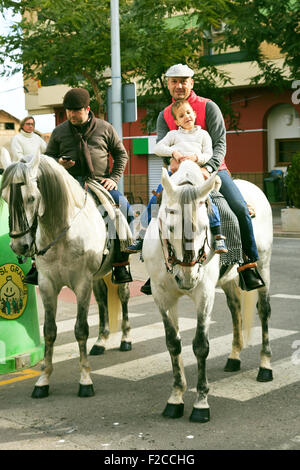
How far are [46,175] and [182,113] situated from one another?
1.25m

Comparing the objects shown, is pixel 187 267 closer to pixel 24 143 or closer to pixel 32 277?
pixel 32 277

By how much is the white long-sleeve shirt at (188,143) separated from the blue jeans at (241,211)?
0.57m

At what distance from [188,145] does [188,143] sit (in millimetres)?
21

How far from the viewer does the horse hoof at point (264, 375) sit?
595cm

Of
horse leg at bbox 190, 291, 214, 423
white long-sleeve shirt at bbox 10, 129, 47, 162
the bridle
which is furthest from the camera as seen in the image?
A: white long-sleeve shirt at bbox 10, 129, 47, 162

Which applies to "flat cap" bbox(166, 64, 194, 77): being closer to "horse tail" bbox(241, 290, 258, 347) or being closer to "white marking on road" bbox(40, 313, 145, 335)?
"horse tail" bbox(241, 290, 258, 347)

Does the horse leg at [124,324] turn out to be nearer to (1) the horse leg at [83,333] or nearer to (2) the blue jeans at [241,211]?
(1) the horse leg at [83,333]

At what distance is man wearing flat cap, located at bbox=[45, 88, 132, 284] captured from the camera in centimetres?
639

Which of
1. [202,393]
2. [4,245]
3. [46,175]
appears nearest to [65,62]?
[4,245]

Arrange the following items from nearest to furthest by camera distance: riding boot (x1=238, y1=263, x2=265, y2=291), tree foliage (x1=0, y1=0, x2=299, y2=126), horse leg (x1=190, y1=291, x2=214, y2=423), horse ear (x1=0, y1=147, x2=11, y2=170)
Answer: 1. horse leg (x1=190, y1=291, x2=214, y2=423)
2. horse ear (x1=0, y1=147, x2=11, y2=170)
3. riding boot (x1=238, y1=263, x2=265, y2=291)
4. tree foliage (x1=0, y1=0, x2=299, y2=126)

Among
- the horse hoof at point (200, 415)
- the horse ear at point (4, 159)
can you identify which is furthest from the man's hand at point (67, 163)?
the horse hoof at point (200, 415)

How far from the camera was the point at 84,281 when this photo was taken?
Answer: 19.3ft

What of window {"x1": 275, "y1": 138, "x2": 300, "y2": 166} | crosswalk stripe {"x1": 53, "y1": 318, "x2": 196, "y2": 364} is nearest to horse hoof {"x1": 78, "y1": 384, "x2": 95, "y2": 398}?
crosswalk stripe {"x1": 53, "y1": 318, "x2": 196, "y2": 364}

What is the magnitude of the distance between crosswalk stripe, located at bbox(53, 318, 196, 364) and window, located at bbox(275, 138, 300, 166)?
813 inches
